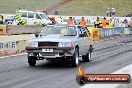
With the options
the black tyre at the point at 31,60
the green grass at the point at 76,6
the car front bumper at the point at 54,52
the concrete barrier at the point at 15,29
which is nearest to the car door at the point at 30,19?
the concrete barrier at the point at 15,29

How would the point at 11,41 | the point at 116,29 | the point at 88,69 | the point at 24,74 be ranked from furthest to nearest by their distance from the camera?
the point at 116,29
the point at 11,41
the point at 88,69
the point at 24,74

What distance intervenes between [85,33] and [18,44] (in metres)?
5.97

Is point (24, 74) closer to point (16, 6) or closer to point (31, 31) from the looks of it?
point (31, 31)

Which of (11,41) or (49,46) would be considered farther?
(11,41)

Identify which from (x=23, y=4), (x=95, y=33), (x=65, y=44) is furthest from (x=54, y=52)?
(x=23, y=4)

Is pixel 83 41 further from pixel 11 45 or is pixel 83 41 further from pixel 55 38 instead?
pixel 11 45

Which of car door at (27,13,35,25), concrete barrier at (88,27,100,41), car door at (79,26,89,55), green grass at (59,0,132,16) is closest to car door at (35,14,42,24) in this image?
car door at (27,13,35,25)

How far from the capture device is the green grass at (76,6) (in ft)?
206

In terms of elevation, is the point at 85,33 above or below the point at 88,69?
above

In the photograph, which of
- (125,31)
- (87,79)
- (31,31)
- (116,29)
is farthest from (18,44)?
(125,31)

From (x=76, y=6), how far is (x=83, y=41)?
5050cm

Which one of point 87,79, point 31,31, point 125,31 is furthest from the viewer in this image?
point 125,31

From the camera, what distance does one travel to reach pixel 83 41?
15.5m

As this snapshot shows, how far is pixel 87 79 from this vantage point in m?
3.87
